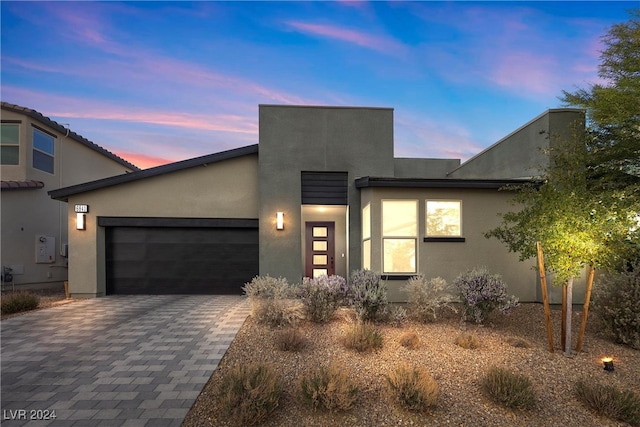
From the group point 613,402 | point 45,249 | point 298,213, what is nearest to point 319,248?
point 298,213

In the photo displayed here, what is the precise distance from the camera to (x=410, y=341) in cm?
466

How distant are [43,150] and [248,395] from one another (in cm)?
1325

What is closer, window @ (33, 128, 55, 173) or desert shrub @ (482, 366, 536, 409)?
desert shrub @ (482, 366, 536, 409)

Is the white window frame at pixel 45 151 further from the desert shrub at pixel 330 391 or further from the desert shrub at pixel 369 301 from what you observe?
the desert shrub at pixel 330 391

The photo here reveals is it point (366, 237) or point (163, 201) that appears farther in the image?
point (163, 201)

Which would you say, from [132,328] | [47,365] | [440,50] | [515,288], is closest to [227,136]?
[440,50]

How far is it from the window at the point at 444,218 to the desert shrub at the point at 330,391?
4.92 meters

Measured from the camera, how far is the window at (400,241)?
7.23 metres

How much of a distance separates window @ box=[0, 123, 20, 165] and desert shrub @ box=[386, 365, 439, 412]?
1381 cm

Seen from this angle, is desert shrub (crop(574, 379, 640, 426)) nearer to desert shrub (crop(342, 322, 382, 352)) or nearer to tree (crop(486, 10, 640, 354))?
tree (crop(486, 10, 640, 354))

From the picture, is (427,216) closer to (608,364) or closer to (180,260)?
(608,364)

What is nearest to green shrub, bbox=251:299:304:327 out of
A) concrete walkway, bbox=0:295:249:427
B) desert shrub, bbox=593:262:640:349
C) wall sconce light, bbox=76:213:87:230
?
concrete walkway, bbox=0:295:249:427

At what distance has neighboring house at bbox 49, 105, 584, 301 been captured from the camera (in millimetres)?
7254

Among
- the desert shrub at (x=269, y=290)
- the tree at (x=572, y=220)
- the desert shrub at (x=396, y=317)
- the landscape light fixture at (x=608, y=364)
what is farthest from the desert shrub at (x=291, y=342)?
the landscape light fixture at (x=608, y=364)
